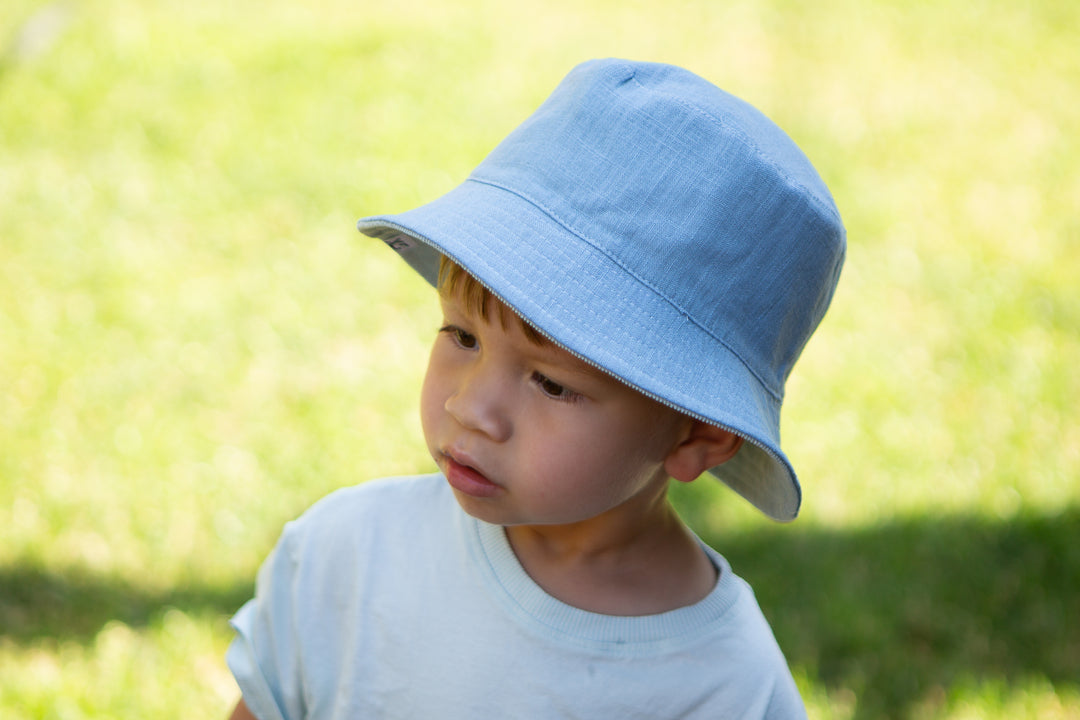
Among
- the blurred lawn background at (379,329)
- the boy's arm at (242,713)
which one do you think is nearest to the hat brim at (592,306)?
the boy's arm at (242,713)

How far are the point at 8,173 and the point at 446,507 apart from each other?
362 centimetres

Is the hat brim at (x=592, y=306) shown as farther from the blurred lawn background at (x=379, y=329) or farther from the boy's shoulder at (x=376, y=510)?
the blurred lawn background at (x=379, y=329)

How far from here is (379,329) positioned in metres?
3.81

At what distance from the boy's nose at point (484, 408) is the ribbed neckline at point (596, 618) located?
0.30m

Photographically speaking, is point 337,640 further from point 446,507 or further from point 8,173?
point 8,173

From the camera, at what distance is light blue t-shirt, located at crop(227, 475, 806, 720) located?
146 centimetres

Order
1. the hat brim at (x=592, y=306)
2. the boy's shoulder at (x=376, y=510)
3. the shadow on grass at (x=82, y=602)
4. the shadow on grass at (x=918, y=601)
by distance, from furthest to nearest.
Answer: the shadow on grass at (x=918, y=601) → the shadow on grass at (x=82, y=602) → the boy's shoulder at (x=376, y=510) → the hat brim at (x=592, y=306)

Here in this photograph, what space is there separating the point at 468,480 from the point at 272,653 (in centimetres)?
51

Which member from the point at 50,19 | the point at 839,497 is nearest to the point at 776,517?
the point at 839,497

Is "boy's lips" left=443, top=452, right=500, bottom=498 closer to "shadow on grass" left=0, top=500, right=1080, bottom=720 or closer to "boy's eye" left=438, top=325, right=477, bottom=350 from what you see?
"boy's eye" left=438, top=325, right=477, bottom=350

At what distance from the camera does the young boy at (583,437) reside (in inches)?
51.1

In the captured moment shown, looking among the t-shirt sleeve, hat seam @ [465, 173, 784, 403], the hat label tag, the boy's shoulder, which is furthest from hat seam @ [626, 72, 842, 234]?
the t-shirt sleeve

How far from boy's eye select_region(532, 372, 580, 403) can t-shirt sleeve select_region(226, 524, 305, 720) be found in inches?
22.5

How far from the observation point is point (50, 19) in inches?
220
